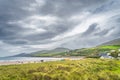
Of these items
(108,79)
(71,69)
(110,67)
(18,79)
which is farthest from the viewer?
(110,67)

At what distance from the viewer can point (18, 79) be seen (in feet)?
150

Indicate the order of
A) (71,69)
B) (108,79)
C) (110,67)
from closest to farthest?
(108,79), (71,69), (110,67)

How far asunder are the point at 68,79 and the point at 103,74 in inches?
418

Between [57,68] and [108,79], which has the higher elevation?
[57,68]

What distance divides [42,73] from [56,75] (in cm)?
316

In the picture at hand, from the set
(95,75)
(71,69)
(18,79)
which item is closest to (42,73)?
(18,79)

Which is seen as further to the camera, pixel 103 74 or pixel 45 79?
pixel 103 74

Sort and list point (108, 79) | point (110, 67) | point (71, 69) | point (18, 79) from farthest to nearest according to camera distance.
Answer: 1. point (110, 67)
2. point (71, 69)
3. point (108, 79)
4. point (18, 79)

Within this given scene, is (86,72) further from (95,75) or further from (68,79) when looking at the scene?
(68,79)

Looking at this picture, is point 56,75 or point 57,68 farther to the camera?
point 57,68

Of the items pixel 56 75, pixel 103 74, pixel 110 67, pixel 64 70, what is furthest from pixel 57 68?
pixel 110 67

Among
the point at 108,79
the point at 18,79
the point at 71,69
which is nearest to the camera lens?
the point at 18,79

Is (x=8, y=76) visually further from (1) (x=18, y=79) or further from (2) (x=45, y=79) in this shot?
(2) (x=45, y=79)

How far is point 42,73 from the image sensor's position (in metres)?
47.9
